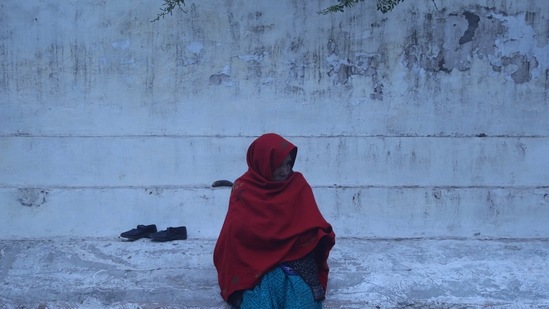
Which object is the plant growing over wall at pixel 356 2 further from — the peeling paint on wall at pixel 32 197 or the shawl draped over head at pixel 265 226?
the peeling paint on wall at pixel 32 197

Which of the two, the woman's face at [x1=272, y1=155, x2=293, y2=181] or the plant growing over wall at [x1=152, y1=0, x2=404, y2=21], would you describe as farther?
the plant growing over wall at [x1=152, y1=0, x2=404, y2=21]

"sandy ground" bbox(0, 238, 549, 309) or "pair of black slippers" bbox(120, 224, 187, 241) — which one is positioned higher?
"pair of black slippers" bbox(120, 224, 187, 241)

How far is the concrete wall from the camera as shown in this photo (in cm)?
559

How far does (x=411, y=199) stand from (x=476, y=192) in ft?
1.65

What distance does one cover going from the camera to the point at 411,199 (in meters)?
5.56

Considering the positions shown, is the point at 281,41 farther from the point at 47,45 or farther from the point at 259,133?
the point at 47,45

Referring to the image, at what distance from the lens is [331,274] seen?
16.1 ft

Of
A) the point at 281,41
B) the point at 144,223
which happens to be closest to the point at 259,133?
the point at 281,41

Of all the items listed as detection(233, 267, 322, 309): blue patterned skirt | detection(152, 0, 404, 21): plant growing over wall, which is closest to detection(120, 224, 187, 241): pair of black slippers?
detection(233, 267, 322, 309): blue patterned skirt

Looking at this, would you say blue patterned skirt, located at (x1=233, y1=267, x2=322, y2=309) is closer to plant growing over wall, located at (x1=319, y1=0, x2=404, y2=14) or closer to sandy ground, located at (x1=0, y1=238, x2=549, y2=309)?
sandy ground, located at (x1=0, y1=238, x2=549, y2=309)

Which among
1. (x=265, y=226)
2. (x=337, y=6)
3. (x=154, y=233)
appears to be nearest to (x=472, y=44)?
(x=337, y=6)

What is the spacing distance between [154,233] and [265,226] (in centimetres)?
149

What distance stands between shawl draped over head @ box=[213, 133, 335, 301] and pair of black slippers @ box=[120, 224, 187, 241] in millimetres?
1102

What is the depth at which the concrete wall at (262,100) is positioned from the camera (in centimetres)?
559
